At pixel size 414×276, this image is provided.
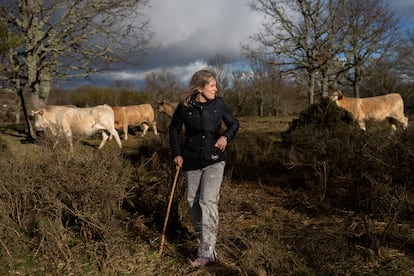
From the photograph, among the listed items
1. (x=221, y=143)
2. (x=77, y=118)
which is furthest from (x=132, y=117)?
(x=221, y=143)

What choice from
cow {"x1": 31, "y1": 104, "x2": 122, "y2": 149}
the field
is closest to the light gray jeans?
the field

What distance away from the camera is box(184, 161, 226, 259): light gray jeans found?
3398 millimetres

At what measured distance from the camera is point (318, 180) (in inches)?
214

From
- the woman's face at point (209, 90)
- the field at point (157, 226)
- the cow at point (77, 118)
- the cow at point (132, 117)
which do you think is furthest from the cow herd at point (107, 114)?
the woman's face at point (209, 90)

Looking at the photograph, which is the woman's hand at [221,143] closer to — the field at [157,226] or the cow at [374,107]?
the field at [157,226]

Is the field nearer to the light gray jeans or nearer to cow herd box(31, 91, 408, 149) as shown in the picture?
the light gray jeans

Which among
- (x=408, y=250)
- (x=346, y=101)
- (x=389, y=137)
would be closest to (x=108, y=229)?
(x=408, y=250)

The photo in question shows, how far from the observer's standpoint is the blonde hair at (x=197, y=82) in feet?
10.9

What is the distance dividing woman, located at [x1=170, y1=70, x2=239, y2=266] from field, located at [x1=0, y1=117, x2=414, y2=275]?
235mm

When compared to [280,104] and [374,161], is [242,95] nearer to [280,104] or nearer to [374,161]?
[280,104]

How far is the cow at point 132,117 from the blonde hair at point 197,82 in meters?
10.0

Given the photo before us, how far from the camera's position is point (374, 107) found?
34.8 feet

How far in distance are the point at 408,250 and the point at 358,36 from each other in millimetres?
17200

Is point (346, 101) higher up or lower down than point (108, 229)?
higher up
